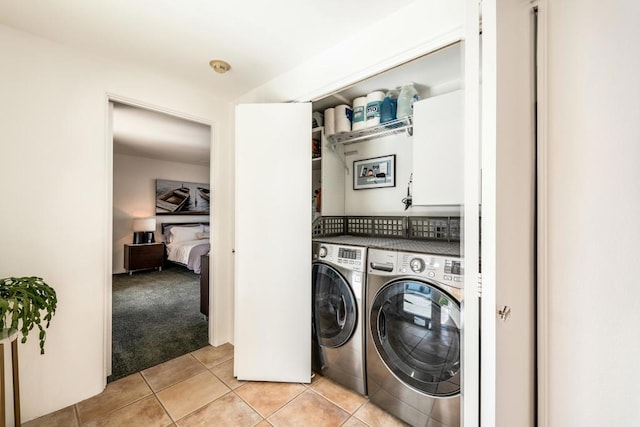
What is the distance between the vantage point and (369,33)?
1.47m

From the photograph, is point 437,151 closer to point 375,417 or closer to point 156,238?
point 375,417

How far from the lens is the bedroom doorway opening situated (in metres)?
2.36

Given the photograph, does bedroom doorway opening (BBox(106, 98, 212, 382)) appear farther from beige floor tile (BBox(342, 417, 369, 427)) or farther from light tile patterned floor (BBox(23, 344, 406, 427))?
beige floor tile (BBox(342, 417, 369, 427))

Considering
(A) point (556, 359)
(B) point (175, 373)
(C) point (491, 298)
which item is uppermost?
(C) point (491, 298)

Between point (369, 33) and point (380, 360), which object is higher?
point (369, 33)

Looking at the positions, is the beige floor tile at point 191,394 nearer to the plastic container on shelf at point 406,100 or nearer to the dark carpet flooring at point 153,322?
the dark carpet flooring at point 153,322

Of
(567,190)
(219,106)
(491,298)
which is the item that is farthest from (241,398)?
(219,106)

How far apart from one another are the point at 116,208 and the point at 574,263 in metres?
6.40

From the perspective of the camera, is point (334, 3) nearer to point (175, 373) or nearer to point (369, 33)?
point (369, 33)

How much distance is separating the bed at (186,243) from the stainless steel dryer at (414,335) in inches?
152

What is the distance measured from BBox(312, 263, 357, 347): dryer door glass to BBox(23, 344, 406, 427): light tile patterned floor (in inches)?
13.6

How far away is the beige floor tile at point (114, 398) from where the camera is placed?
150 cm

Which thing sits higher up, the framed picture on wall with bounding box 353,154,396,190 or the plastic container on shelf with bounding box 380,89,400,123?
the plastic container on shelf with bounding box 380,89,400,123

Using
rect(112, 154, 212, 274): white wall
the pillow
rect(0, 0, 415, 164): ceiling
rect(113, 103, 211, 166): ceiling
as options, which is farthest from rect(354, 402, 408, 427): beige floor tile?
rect(112, 154, 212, 274): white wall
